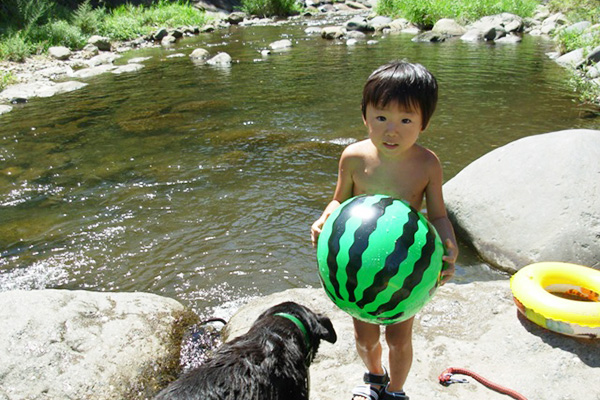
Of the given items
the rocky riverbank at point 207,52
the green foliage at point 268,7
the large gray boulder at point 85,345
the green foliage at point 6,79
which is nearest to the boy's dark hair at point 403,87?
the large gray boulder at point 85,345

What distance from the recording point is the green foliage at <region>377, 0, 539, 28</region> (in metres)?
26.2

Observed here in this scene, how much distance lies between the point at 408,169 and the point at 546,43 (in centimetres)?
2123

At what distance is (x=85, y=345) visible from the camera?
390 cm

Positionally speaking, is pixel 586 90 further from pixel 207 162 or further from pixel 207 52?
pixel 207 52

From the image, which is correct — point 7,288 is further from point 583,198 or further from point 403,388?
point 583,198

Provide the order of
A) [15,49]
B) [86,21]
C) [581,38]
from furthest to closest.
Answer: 1. [86,21]
2. [15,49]
3. [581,38]

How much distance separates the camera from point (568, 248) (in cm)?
505

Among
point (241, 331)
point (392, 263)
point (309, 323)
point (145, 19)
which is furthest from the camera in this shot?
point (145, 19)

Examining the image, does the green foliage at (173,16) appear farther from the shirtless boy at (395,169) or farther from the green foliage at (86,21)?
the shirtless boy at (395,169)

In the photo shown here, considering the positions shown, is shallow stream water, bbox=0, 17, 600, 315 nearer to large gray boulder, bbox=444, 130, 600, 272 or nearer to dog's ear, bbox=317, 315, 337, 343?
large gray boulder, bbox=444, 130, 600, 272

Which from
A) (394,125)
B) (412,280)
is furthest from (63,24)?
(412,280)

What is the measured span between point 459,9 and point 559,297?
85.4ft

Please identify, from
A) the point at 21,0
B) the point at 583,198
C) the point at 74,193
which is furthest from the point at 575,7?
the point at 21,0

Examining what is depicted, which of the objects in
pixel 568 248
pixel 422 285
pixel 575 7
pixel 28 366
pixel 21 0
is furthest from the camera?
pixel 21 0
